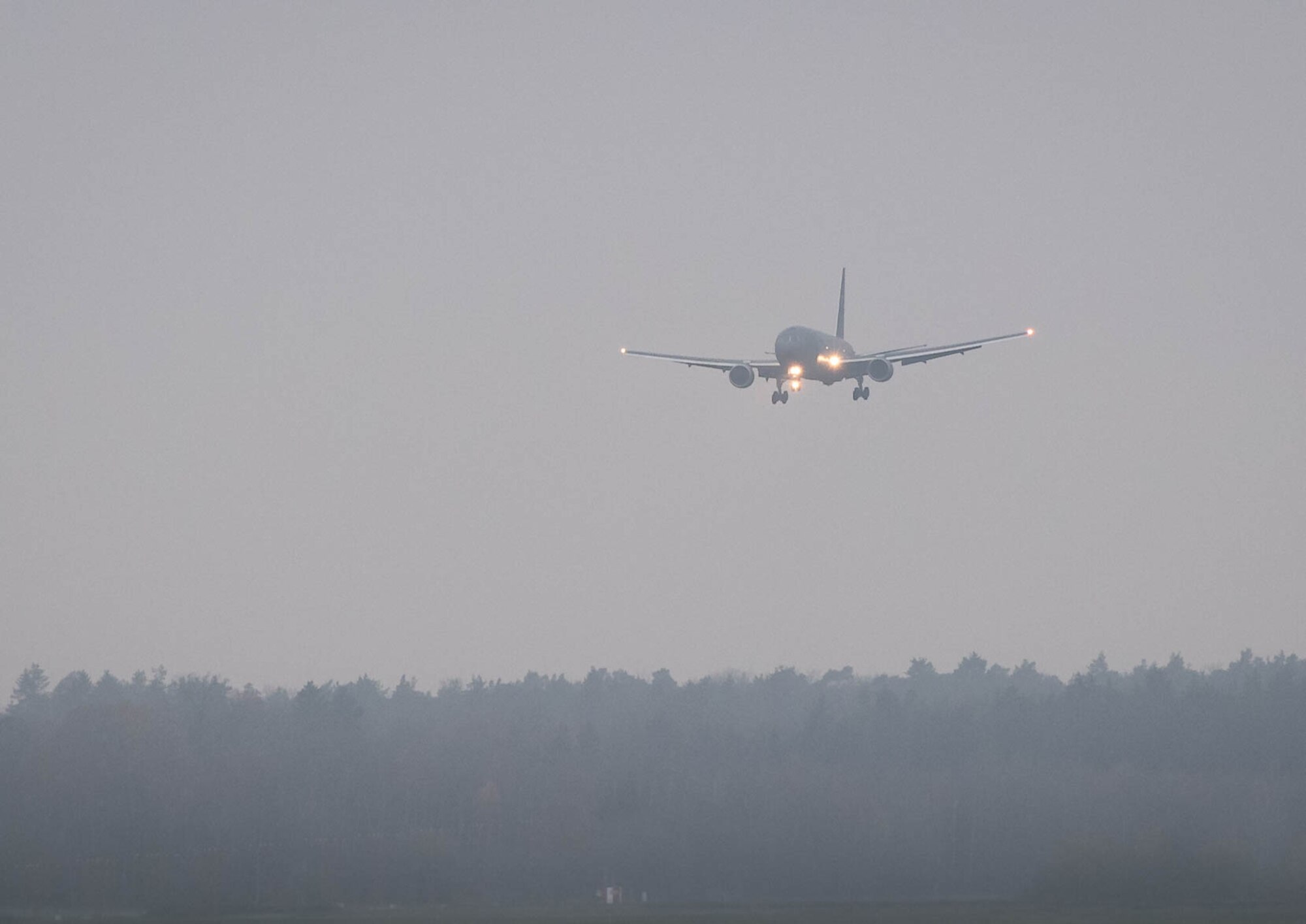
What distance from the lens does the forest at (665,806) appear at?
106000mm

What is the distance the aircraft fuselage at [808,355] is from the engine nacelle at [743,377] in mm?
1716

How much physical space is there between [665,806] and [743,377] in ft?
147

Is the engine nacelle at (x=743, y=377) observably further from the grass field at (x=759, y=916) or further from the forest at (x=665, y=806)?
the forest at (x=665, y=806)

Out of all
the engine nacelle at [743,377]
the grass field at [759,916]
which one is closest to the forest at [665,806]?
the grass field at [759,916]

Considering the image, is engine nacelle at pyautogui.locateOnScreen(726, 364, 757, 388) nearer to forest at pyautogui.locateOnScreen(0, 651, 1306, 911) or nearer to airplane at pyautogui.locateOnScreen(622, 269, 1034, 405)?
airplane at pyautogui.locateOnScreen(622, 269, 1034, 405)

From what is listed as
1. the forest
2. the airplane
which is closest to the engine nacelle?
the airplane

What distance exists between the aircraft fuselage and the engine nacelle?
1716 mm

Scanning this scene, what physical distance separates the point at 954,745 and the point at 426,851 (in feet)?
193

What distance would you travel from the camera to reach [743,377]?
88562 mm

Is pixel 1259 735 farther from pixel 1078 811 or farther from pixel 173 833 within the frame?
pixel 173 833

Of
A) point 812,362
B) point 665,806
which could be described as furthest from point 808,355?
point 665,806

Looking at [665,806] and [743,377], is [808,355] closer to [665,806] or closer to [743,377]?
[743,377]

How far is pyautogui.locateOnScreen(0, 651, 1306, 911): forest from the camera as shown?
348 feet

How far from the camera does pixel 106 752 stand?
449 ft
